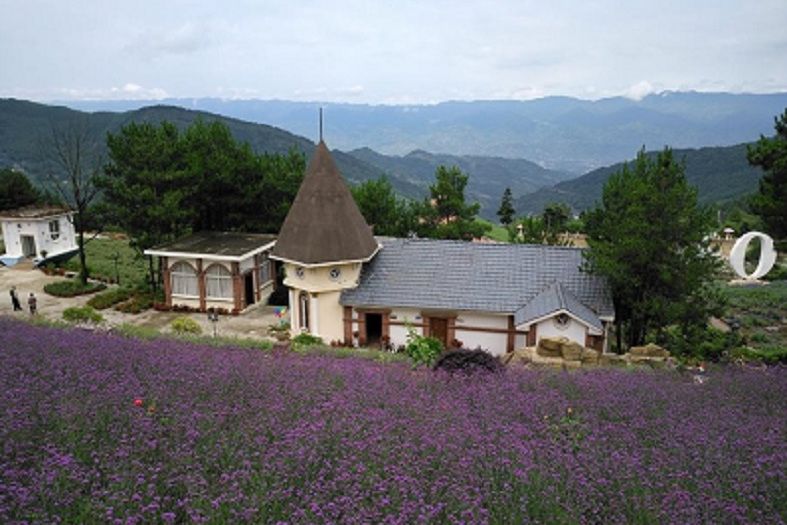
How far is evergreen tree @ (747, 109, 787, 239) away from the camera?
Answer: 74.2 ft

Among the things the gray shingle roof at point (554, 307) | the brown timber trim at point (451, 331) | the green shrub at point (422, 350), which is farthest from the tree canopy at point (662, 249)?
the green shrub at point (422, 350)

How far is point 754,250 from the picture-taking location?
40062mm

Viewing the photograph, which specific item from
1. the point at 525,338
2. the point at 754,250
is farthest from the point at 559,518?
the point at 754,250

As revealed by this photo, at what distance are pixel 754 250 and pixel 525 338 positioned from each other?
2840cm

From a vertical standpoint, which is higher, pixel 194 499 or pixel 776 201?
pixel 776 201

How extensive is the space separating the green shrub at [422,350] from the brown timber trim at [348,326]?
90.6 inches

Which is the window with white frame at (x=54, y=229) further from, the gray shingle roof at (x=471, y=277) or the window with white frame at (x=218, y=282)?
the gray shingle roof at (x=471, y=277)

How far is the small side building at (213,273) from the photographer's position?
26.4m

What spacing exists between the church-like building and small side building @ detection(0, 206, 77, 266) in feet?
74.7

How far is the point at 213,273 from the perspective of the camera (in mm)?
26828

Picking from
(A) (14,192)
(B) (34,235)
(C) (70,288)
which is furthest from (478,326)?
(A) (14,192)

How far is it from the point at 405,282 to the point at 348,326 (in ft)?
8.67

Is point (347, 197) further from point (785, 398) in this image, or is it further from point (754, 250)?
point (754, 250)

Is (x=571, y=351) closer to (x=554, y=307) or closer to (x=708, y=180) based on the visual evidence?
(x=554, y=307)
